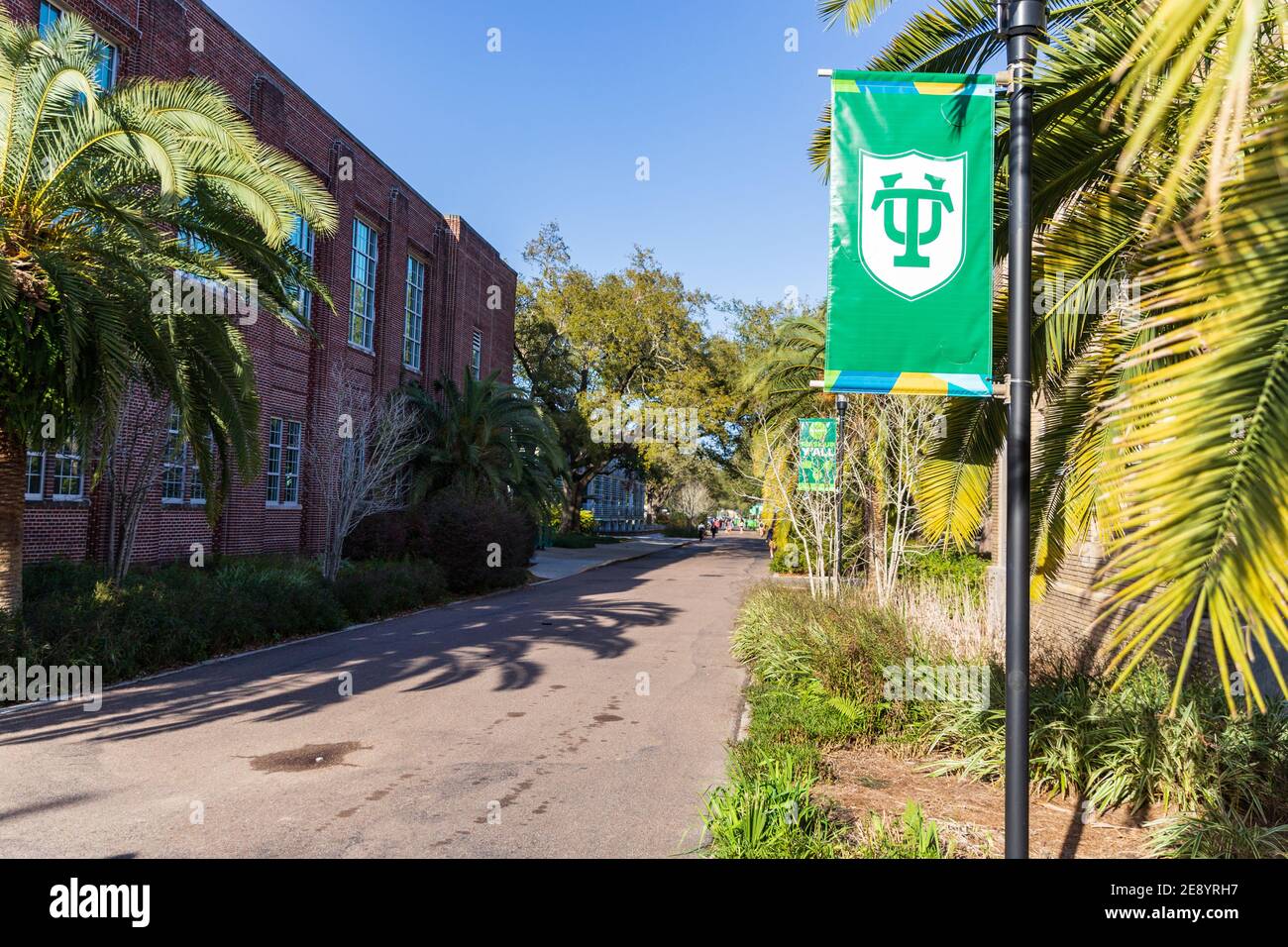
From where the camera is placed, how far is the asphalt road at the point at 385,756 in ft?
17.9

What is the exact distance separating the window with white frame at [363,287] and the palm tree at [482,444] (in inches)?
89.5

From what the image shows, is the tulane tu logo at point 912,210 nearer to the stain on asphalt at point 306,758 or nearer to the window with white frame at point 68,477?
the stain on asphalt at point 306,758

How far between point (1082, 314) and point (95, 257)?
9.78 metres

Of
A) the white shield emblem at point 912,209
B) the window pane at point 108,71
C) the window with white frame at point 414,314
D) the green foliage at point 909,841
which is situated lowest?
the green foliage at point 909,841

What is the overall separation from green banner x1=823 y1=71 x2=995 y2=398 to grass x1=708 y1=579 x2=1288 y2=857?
2.47m

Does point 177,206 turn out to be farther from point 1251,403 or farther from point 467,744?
point 1251,403

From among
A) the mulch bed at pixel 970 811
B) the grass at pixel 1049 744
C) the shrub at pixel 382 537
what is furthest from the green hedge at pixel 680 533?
the mulch bed at pixel 970 811

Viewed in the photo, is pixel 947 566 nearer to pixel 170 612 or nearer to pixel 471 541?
pixel 471 541

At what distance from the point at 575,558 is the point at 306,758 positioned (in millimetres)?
29515

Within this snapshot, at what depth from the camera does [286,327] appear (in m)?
21.7

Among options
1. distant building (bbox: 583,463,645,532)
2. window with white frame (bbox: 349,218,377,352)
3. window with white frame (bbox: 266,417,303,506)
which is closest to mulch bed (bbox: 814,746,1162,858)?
window with white frame (bbox: 266,417,303,506)

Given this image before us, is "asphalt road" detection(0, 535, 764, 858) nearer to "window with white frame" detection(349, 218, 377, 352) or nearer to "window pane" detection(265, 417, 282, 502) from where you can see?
"window pane" detection(265, 417, 282, 502)

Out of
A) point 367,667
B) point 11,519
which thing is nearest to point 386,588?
point 367,667

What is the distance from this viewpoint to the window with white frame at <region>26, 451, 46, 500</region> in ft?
51.0
